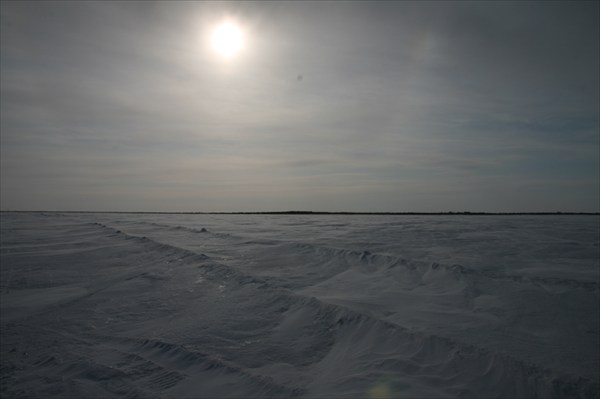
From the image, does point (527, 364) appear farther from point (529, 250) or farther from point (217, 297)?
point (529, 250)

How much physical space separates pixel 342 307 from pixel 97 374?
3.76 meters

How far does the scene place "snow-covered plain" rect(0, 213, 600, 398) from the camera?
3.50 metres

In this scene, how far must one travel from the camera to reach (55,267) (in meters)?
9.94

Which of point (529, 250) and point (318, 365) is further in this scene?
point (529, 250)

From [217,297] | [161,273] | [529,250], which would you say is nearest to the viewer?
[217,297]

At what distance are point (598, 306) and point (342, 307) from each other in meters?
4.42

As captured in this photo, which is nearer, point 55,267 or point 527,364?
point 527,364

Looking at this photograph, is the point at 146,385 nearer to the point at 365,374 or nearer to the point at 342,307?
the point at 365,374

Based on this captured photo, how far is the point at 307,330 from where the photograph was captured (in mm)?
5141

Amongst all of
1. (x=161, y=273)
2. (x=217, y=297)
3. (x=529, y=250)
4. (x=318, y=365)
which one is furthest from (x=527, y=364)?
(x=529, y=250)

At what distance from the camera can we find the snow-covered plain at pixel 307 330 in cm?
350

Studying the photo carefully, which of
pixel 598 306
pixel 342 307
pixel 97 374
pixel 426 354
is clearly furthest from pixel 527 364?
pixel 97 374

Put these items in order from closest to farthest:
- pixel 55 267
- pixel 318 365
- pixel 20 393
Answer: pixel 20 393 < pixel 318 365 < pixel 55 267

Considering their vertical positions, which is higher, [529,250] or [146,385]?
[529,250]
